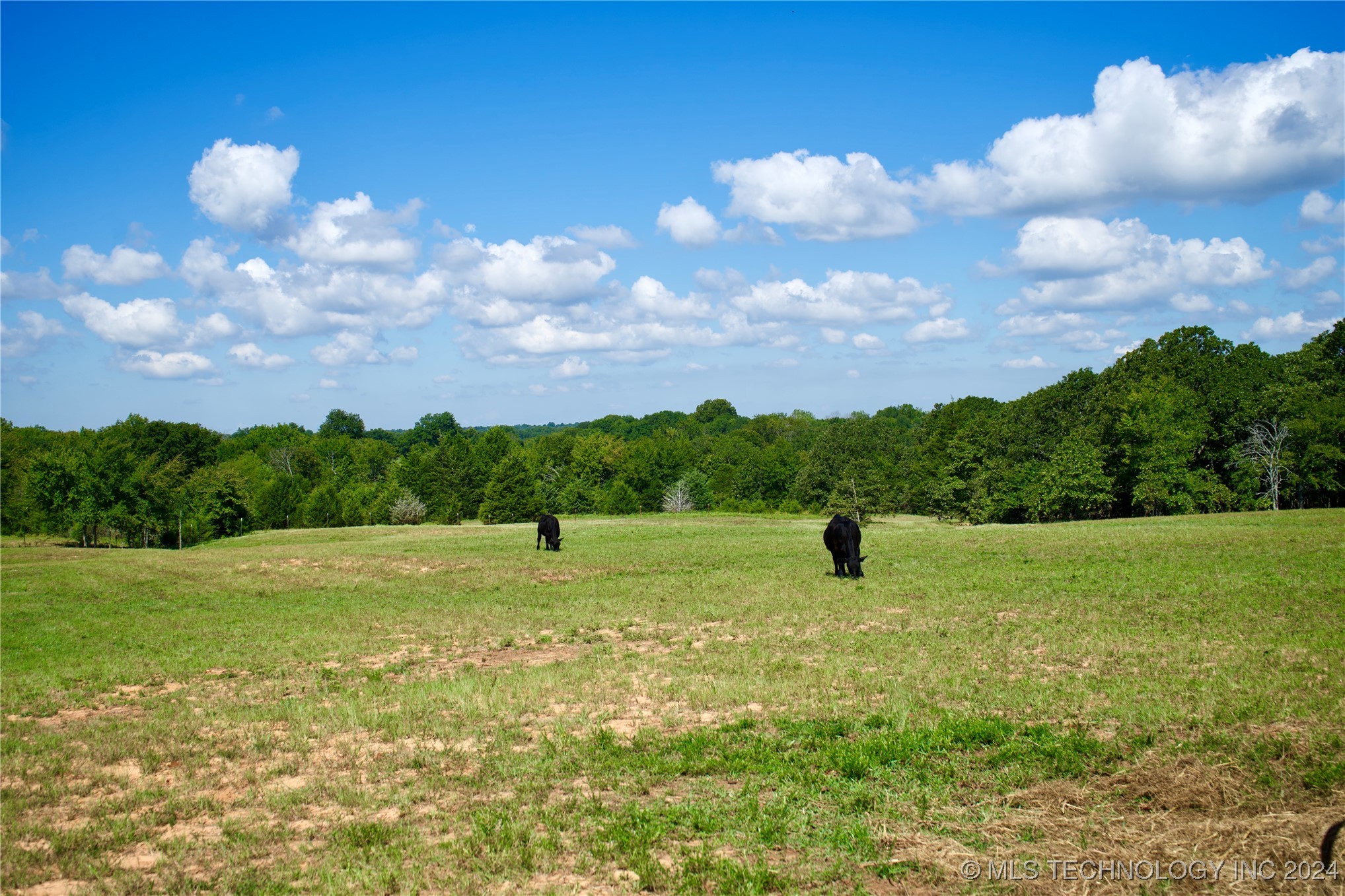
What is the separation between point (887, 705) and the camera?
32.7 feet

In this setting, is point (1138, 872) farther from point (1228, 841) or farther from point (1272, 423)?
point (1272, 423)

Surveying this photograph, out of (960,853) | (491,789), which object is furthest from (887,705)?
(491,789)

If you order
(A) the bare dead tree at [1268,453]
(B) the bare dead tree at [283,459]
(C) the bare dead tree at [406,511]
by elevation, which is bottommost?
(C) the bare dead tree at [406,511]

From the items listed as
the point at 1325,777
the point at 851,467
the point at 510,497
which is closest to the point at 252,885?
the point at 1325,777

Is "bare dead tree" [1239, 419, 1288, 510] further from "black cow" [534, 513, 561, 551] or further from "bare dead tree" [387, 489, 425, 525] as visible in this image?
"bare dead tree" [387, 489, 425, 525]

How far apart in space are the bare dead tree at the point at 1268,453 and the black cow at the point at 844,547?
44.7m

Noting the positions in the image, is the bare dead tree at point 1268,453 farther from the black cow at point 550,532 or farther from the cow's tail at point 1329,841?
the cow's tail at point 1329,841

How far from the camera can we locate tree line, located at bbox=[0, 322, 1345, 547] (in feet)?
181

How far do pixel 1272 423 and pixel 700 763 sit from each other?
6278 cm

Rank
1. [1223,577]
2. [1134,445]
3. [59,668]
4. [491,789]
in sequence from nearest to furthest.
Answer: [491,789], [59,668], [1223,577], [1134,445]

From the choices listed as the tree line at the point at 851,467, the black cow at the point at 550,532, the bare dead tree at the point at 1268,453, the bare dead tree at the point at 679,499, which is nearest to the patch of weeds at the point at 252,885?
the black cow at the point at 550,532

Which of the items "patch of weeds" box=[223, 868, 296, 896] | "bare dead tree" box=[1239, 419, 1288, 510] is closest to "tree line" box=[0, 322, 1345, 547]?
"bare dead tree" box=[1239, 419, 1288, 510]

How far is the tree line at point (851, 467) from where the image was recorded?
55.2 metres

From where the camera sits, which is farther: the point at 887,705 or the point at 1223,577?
the point at 1223,577
